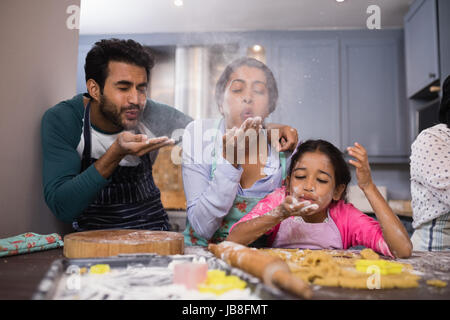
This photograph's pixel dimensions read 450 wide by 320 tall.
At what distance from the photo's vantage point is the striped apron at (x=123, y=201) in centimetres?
116

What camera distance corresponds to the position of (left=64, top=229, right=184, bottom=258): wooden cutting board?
0.78m

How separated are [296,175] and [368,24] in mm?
623

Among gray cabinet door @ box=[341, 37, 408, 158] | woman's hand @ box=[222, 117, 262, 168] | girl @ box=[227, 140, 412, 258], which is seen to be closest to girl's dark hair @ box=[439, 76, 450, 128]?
gray cabinet door @ box=[341, 37, 408, 158]

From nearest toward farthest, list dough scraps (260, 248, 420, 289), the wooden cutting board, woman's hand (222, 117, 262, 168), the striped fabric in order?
dough scraps (260, 248, 420, 289) < the wooden cutting board < woman's hand (222, 117, 262, 168) < the striped fabric

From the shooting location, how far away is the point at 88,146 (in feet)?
3.77

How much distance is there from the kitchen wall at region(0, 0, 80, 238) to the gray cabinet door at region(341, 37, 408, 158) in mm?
973

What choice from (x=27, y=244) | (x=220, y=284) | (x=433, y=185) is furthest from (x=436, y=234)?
(x=27, y=244)

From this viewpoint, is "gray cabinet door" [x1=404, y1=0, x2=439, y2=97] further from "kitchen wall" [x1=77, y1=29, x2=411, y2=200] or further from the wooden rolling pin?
the wooden rolling pin

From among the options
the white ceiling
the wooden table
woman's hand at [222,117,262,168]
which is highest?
the white ceiling

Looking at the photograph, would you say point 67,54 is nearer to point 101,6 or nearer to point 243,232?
point 101,6

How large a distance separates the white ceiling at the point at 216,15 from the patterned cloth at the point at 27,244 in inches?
27.1

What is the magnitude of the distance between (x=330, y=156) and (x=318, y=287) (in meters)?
0.57

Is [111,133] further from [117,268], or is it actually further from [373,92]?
[373,92]
